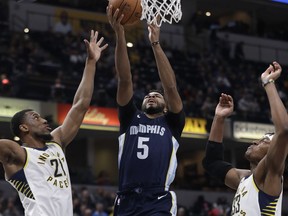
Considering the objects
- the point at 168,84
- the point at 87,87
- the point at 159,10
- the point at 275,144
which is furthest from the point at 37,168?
the point at 275,144

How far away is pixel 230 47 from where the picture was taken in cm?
2772

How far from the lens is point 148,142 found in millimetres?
6441

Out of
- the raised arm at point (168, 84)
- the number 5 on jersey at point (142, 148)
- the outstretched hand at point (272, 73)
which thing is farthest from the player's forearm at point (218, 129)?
the outstretched hand at point (272, 73)

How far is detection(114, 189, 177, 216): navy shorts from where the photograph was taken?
626 centimetres

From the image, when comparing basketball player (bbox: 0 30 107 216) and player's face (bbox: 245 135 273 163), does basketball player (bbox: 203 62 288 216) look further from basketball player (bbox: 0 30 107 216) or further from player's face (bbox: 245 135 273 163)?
basketball player (bbox: 0 30 107 216)

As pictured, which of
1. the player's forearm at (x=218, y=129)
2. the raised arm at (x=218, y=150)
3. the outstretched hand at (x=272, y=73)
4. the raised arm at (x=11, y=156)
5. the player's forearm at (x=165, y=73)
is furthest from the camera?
the player's forearm at (x=218, y=129)

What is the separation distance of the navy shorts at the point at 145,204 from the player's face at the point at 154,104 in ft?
2.45

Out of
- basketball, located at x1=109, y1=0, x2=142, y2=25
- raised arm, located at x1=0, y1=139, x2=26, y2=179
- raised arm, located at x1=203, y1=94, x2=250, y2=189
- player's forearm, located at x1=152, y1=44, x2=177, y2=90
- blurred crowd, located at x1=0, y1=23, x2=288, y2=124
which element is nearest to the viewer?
raised arm, located at x1=0, y1=139, x2=26, y2=179

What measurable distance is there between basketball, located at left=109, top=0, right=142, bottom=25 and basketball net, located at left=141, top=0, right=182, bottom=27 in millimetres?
67

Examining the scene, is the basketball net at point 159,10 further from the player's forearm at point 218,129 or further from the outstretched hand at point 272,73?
the outstretched hand at point 272,73

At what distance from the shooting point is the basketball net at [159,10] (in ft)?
22.7

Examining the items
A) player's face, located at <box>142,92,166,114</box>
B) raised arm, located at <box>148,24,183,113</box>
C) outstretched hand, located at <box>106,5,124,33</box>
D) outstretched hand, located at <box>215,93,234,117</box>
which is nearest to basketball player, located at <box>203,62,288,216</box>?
outstretched hand, located at <box>215,93,234,117</box>

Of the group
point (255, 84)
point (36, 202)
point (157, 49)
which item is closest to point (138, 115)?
point (157, 49)

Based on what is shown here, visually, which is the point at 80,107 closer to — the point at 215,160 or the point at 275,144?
the point at 215,160
